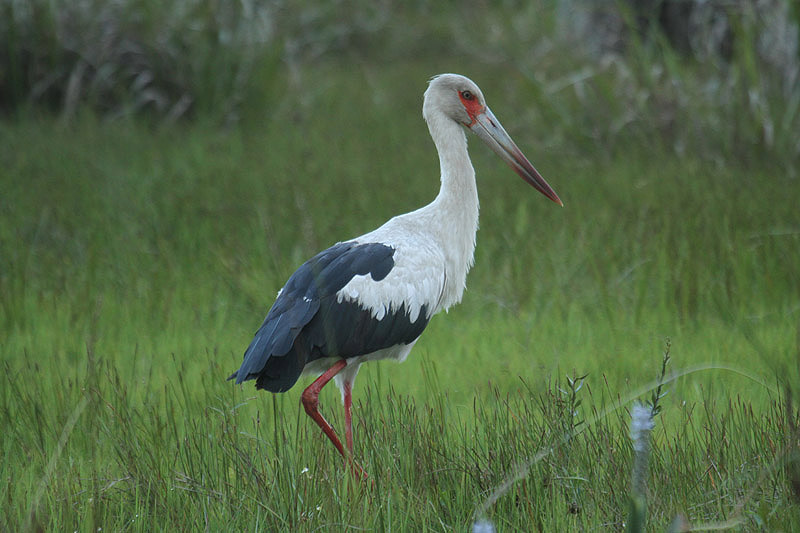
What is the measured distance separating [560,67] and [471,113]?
660 centimetres

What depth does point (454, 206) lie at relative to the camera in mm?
4043

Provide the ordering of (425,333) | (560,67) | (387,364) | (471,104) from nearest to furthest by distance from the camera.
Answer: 1. (471,104)
2. (387,364)
3. (425,333)
4. (560,67)

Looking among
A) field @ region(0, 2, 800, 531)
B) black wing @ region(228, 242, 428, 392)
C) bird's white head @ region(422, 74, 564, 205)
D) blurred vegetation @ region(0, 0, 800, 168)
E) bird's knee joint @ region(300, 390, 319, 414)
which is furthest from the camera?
blurred vegetation @ region(0, 0, 800, 168)

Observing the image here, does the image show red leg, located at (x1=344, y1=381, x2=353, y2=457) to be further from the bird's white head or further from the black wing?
the bird's white head

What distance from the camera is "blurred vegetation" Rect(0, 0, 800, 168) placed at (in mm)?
7457

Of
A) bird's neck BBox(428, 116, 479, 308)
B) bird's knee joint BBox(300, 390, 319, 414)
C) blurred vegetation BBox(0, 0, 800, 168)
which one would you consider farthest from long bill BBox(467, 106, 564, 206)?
blurred vegetation BBox(0, 0, 800, 168)

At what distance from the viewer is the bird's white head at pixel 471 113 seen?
4223 mm

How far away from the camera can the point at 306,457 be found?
128 inches

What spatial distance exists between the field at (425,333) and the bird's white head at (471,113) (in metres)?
0.87

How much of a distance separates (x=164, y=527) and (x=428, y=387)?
5.11 ft

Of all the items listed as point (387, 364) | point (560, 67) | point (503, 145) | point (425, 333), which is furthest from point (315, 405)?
point (560, 67)

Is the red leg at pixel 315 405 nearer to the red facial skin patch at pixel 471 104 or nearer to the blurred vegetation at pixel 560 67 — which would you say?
the red facial skin patch at pixel 471 104

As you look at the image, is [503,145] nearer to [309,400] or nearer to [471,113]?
[471,113]

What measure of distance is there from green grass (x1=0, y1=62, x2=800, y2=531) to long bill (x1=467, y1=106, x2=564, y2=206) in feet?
2.74
